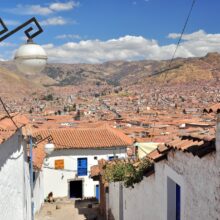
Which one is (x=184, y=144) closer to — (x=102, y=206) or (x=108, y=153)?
(x=102, y=206)

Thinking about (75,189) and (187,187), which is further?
(75,189)

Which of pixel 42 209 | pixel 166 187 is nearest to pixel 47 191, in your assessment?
pixel 42 209

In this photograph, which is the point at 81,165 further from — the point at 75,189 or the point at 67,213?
the point at 67,213

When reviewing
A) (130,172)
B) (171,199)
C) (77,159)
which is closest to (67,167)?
(77,159)

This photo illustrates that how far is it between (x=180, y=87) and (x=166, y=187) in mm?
118028

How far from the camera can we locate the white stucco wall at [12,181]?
297 inches

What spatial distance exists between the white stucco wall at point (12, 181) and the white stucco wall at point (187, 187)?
2.83 meters

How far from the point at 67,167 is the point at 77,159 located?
0.85 m

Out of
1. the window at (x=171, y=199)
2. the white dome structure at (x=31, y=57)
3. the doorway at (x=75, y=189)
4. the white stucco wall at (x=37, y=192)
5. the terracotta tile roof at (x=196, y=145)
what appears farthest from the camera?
the doorway at (x=75, y=189)

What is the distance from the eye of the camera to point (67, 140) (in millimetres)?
27109

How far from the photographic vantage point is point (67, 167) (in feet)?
87.4

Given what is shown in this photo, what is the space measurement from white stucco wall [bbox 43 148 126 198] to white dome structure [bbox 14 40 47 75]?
2218 cm

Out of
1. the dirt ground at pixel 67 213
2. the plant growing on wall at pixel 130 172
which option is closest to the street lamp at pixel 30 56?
the plant growing on wall at pixel 130 172

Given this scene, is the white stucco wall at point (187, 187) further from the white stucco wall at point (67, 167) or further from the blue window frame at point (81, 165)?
the blue window frame at point (81, 165)
